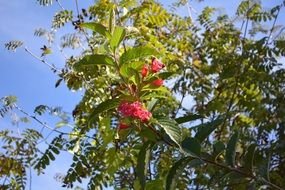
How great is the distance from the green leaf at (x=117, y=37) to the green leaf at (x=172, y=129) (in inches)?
12.5

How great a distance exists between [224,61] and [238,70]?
0.27 m

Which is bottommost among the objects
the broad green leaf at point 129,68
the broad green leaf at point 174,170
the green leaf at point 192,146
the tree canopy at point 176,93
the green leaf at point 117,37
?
the broad green leaf at point 174,170

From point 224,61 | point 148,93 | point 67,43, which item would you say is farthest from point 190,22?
point 148,93

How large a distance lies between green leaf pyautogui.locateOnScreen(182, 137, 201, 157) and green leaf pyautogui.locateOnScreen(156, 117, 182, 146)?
9 centimetres

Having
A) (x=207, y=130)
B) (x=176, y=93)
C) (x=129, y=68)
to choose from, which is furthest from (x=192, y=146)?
(x=176, y=93)

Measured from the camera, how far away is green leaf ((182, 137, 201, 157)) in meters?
1.73

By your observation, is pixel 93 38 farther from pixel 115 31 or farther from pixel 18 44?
pixel 115 31

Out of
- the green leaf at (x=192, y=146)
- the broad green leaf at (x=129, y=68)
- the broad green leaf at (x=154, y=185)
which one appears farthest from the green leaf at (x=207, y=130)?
the broad green leaf at (x=154, y=185)

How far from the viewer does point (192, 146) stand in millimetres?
1743

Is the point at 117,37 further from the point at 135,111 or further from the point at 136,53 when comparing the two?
the point at 135,111

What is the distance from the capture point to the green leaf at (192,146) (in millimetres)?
1729

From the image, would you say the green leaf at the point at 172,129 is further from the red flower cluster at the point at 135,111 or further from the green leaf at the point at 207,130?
the green leaf at the point at 207,130

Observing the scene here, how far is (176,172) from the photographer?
5.90 feet

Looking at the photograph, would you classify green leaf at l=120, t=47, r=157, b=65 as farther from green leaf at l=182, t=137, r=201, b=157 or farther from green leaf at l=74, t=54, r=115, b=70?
green leaf at l=182, t=137, r=201, b=157
